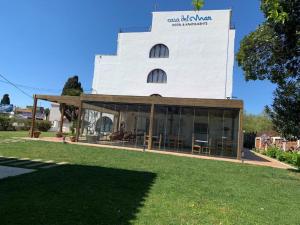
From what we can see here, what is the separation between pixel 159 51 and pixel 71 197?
2516cm

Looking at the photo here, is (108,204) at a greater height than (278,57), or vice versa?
(278,57)

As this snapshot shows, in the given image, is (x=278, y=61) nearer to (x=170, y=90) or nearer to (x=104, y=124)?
(x=104, y=124)

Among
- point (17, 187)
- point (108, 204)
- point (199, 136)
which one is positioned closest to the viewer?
point (108, 204)

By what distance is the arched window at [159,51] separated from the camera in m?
29.9

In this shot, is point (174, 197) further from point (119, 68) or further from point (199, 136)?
point (119, 68)

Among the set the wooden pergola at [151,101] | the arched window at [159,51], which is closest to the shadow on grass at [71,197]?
the wooden pergola at [151,101]

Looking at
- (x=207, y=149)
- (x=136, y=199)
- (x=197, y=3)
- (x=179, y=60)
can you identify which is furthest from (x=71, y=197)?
(x=179, y=60)

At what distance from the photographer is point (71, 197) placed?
20.3 ft

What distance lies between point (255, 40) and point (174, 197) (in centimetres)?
761

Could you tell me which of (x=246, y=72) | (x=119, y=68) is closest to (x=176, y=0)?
(x=119, y=68)

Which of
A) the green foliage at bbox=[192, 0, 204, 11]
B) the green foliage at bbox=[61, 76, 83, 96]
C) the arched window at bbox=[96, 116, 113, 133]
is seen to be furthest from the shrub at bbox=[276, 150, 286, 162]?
the green foliage at bbox=[61, 76, 83, 96]

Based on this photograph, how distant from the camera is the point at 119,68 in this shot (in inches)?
1221

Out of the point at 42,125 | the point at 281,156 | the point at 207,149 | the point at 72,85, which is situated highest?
the point at 72,85

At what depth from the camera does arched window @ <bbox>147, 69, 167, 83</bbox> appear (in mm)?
29438
